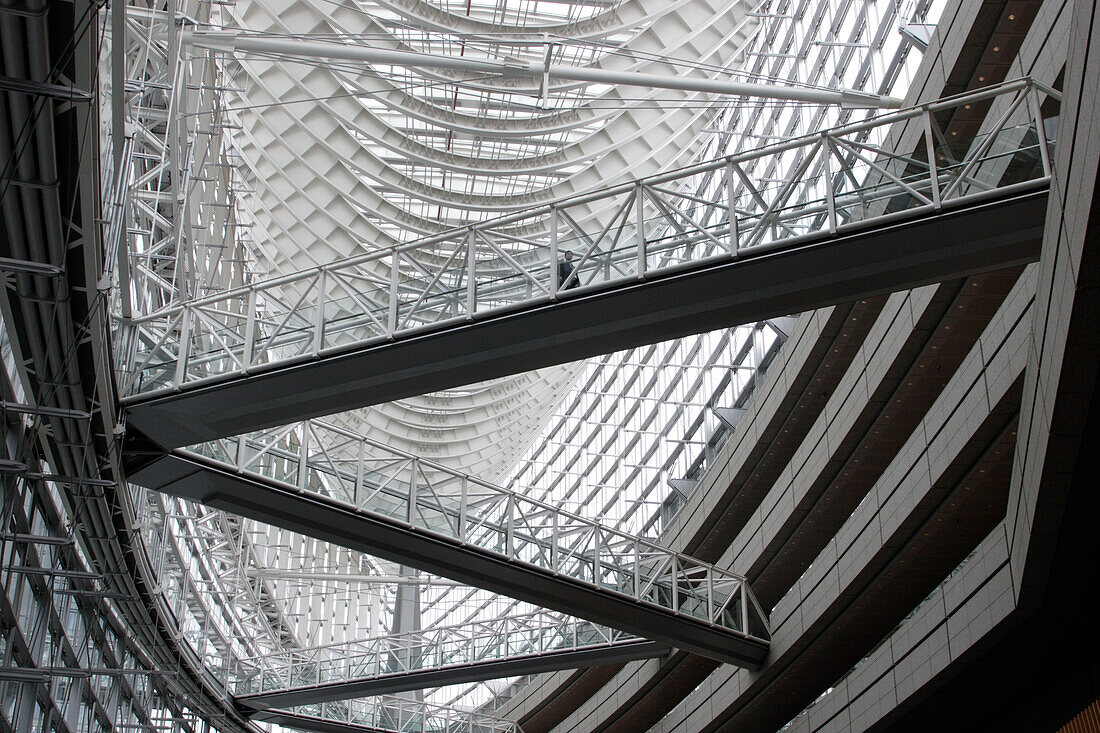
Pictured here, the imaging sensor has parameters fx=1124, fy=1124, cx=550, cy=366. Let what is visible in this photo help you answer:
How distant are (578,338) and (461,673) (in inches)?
873

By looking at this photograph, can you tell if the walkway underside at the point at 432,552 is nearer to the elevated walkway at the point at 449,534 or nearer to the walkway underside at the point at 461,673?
the elevated walkway at the point at 449,534

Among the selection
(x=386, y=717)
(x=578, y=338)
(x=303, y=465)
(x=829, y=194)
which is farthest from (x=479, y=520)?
(x=386, y=717)

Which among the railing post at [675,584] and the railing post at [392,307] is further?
the railing post at [675,584]

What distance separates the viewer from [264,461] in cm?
2214

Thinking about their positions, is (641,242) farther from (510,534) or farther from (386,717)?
(386,717)

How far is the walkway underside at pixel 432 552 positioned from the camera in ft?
68.0

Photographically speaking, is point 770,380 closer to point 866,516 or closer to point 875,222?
point 866,516

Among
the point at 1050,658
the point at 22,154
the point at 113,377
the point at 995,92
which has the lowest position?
the point at 1050,658

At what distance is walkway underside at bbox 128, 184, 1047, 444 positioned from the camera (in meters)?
16.6

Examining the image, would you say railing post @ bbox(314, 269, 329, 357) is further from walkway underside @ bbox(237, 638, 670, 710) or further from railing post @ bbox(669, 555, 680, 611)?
walkway underside @ bbox(237, 638, 670, 710)

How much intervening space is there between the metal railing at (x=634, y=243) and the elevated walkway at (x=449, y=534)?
2.31 metres

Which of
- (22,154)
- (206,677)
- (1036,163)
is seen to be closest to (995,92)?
(1036,163)

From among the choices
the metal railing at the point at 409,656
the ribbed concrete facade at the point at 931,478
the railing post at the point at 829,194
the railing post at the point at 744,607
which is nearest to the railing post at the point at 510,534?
the ribbed concrete facade at the point at 931,478

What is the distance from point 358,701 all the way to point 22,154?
1454 inches
